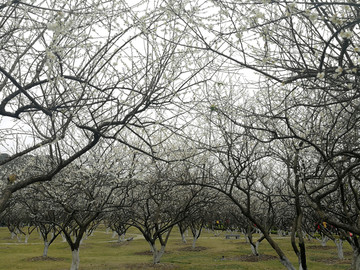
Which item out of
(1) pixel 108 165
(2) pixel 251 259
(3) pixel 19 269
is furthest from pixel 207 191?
(3) pixel 19 269

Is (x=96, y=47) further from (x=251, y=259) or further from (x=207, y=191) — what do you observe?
(x=251, y=259)

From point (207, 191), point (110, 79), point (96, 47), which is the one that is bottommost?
point (207, 191)

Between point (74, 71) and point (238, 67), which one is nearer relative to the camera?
point (238, 67)

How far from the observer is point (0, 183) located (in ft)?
43.6

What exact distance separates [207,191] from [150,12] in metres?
12.8

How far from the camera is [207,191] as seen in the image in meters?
16.8

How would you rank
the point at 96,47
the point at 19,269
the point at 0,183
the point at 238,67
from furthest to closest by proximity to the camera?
the point at 19,269 < the point at 0,183 < the point at 96,47 < the point at 238,67

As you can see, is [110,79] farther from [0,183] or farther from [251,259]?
[251,259]

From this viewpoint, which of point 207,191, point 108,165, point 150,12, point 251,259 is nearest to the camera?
point 150,12

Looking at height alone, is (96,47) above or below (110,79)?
above

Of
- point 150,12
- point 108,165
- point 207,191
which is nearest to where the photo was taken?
point 150,12

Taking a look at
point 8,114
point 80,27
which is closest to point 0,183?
point 8,114

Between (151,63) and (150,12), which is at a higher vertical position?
(150,12)

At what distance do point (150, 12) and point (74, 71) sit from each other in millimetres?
1494
